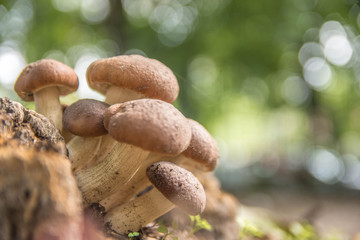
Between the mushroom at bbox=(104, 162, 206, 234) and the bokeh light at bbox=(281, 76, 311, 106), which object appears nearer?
the mushroom at bbox=(104, 162, 206, 234)

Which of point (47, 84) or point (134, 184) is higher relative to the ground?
point (47, 84)

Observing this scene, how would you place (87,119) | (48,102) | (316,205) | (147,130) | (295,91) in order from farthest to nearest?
(295,91) < (316,205) < (48,102) < (87,119) < (147,130)

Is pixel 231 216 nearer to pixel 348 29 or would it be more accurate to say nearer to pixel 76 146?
pixel 76 146

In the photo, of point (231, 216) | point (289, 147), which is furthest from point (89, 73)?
point (289, 147)

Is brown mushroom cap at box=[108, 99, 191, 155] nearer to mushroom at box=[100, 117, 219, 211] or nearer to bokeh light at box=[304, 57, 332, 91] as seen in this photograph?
mushroom at box=[100, 117, 219, 211]

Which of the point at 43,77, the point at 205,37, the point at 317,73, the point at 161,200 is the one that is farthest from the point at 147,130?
the point at 317,73

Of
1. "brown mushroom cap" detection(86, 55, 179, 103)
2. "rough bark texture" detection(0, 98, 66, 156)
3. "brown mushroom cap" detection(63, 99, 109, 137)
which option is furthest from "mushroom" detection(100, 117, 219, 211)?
"rough bark texture" detection(0, 98, 66, 156)

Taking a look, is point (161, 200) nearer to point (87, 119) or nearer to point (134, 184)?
point (134, 184)
